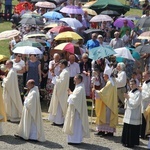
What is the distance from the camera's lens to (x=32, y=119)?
606 inches

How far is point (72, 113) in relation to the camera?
15.3 metres

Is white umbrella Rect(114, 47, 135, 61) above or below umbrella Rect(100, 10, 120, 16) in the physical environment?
below

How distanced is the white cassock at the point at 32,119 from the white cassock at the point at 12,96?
1.86m

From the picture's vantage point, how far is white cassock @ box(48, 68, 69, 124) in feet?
56.1

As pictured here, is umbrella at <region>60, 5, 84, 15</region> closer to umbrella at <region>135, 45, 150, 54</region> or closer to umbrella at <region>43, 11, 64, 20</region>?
umbrella at <region>43, 11, 64, 20</region>

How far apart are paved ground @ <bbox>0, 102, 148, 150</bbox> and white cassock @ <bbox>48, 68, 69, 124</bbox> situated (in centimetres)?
53

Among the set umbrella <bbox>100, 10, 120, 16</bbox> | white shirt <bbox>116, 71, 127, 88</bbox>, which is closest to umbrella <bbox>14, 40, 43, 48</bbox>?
white shirt <bbox>116, 71, 127, 88</bbox>

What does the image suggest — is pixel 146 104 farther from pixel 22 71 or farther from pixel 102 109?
pixel 22 71

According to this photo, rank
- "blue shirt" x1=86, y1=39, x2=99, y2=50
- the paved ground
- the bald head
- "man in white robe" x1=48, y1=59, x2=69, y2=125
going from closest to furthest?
the paved ground
"man in white robe" x1=48, y1=59, x2=69, y2=125
the bald head
"blue shirt" x1=86, y1=39, x2=99, y2=50

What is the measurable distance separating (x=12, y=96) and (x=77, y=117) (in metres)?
2.66

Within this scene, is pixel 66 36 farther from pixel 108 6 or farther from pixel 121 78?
pixel 108 6

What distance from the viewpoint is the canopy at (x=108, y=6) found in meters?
26.8

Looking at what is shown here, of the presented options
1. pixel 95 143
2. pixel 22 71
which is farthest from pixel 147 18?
pixel 95 143

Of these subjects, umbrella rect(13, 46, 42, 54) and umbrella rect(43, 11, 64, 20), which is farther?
umbrella rect(43, 11, 64, 20)
